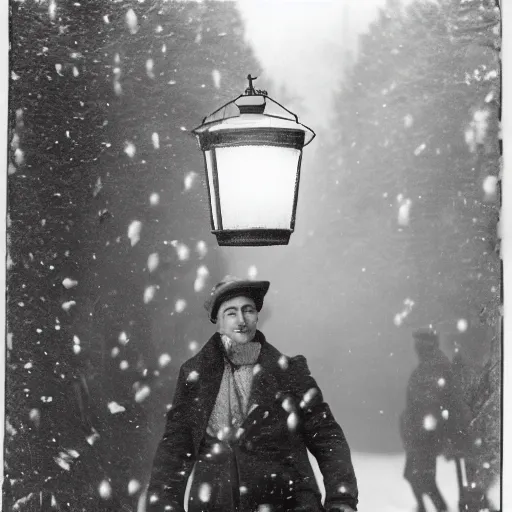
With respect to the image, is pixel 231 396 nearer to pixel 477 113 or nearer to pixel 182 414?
pixel 182 414

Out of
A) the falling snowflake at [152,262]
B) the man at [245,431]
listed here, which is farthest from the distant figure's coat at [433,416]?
the falling snowflake at [152,262]

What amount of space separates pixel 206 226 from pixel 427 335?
0.65 metres

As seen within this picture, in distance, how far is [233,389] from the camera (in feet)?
6.06

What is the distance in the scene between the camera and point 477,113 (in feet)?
6.38

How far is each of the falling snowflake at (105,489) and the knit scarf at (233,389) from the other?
1.00 ft

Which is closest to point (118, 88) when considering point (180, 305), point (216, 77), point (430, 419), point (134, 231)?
point (216, 77)

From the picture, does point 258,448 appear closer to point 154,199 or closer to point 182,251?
point 182,251

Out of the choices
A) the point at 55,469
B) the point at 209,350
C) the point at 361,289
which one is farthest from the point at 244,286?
the point at 55,469

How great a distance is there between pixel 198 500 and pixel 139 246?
0.66 meters

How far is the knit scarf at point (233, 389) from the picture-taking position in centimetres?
183

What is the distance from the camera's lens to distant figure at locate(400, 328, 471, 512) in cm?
190

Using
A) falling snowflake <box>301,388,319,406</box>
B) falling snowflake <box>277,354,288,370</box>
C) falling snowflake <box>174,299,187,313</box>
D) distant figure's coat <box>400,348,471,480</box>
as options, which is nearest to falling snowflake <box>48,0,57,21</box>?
Answer: falling snowflake <box>174,299,187,313</box>

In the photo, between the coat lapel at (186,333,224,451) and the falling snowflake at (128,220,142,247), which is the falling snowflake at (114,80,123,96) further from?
the coat lapel at (186,333,224,451)

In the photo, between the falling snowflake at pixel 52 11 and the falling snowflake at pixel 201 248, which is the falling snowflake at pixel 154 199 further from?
the falling snowflake at pixel 52 11
